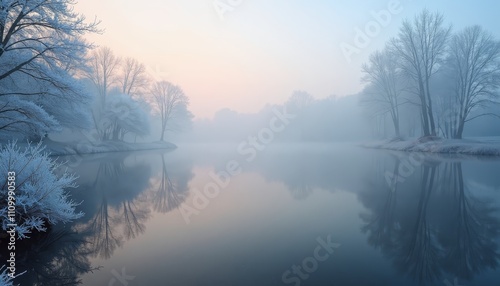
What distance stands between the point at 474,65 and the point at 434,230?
107 feet

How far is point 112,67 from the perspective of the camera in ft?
132

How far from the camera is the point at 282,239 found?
4.67 m

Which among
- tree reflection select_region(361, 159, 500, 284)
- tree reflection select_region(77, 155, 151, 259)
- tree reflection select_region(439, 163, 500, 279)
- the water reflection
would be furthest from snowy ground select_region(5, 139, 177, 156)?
tree reflection select_region(439, 163, 500, 279)

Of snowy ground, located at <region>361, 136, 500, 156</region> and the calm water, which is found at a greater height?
snowy ground, located at <region>361, 136, 500, 156</region>

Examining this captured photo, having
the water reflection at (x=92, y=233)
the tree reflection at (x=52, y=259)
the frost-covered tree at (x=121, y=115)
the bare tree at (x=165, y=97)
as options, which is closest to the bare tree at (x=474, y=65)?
the water reflection at (x=92, y=233)

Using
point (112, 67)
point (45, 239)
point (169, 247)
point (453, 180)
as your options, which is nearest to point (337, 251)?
point (169, 247)

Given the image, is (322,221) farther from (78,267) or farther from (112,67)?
(112,67)
